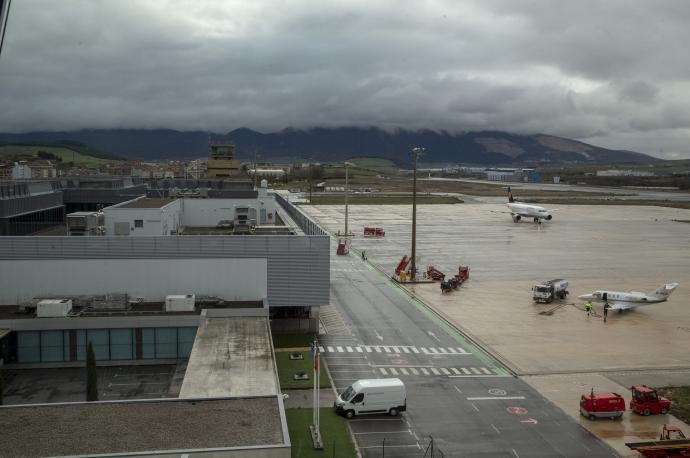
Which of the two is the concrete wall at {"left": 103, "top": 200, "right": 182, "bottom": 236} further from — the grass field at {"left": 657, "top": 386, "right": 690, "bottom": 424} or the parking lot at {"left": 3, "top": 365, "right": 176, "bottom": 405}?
the grass field at {"left": 657, "top": 386, "right": 690, "bottom": 424}

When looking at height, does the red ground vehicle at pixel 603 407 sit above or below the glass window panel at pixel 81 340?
below

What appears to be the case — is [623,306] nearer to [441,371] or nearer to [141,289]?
[441,371]

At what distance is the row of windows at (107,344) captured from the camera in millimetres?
38625

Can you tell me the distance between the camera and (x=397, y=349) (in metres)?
44.0

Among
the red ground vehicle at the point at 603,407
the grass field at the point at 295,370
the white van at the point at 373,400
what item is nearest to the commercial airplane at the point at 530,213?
the grass field at the point at 295,370

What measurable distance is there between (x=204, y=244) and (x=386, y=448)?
2145 centimetres

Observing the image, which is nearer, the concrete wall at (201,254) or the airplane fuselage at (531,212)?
the concrete wall at (201,254)

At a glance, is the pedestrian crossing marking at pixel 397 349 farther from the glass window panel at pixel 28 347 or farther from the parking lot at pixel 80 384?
the glass window panel at pixel 28 347

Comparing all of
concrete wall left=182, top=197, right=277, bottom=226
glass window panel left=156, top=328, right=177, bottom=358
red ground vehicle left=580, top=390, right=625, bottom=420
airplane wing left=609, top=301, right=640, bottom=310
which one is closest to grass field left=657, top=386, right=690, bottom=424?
red ground vehicle left=580, top=390, right=625, bottom=420

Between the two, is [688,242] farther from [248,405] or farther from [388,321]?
[248,405]

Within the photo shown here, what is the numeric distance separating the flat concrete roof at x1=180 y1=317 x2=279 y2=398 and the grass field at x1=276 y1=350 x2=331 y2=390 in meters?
2.75

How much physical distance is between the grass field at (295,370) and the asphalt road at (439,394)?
37.3 inches

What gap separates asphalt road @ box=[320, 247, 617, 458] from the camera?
94.7 feet

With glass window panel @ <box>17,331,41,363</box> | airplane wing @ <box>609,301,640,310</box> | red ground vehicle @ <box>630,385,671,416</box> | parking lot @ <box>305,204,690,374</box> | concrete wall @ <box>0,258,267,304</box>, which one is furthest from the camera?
airplane wing @ <box>609,301,640,310</box>
